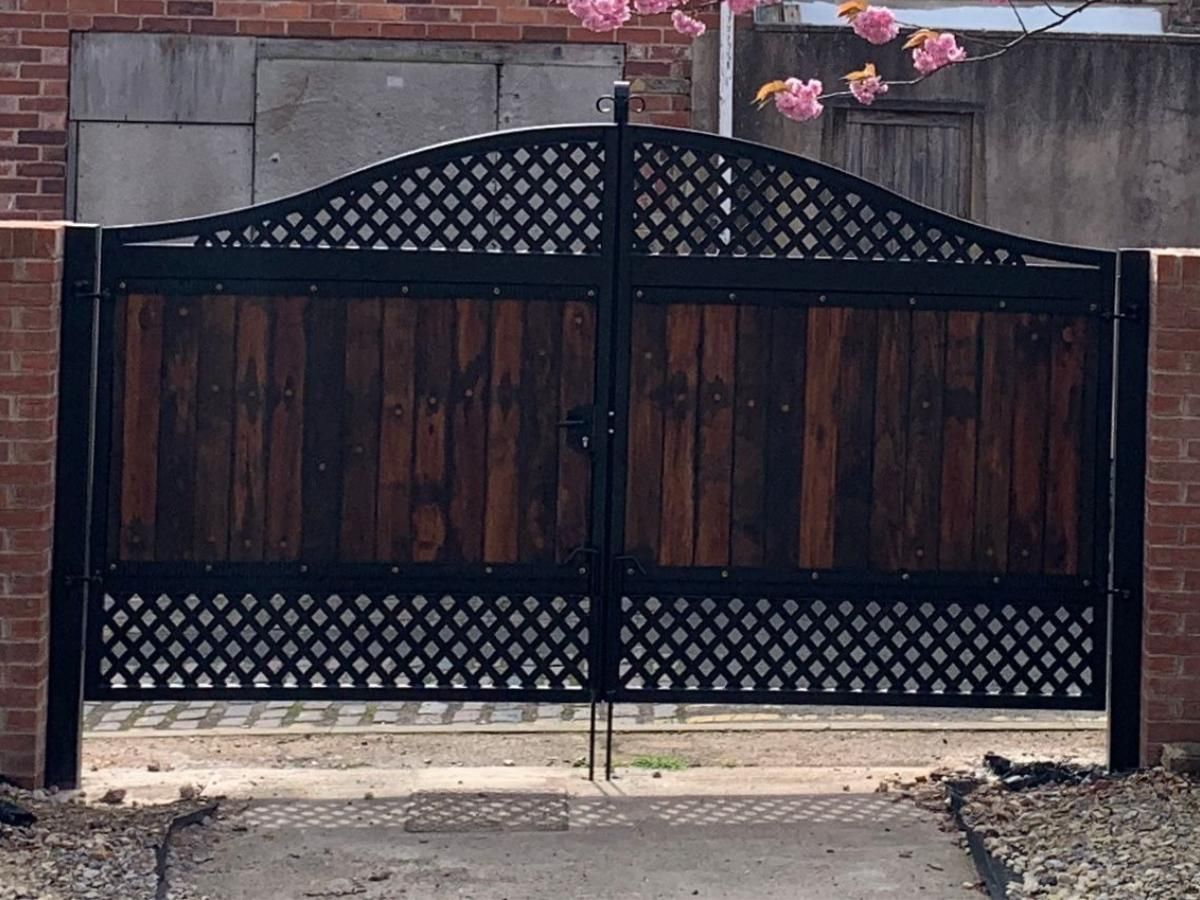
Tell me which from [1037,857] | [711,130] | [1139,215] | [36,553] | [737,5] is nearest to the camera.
Answer: [1037,857]

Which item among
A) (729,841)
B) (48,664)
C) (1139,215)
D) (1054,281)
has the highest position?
(1139,215)

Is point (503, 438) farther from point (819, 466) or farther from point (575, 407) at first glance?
point (819, 466)

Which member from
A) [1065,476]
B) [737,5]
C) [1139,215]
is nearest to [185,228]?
[737,5]

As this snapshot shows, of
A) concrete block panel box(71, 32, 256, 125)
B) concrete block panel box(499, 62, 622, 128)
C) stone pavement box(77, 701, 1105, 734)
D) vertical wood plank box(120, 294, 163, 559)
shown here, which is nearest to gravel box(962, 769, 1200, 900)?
stone pavement box(77, 701, 1105, 734)

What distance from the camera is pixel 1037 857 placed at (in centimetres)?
566

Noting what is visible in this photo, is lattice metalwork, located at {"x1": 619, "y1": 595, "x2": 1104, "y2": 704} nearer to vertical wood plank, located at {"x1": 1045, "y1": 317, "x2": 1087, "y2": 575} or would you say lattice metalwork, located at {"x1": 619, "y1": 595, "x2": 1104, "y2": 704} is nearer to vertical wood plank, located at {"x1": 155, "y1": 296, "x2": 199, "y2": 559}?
vertical wood plank, located at {"x1": 1045, "y1": 317, "x2": 1087, "y2": 575}

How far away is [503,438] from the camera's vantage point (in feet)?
21.2

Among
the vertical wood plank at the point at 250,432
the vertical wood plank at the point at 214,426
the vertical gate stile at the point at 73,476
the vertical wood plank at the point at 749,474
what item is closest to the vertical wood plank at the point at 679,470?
Result: the vertical wood plank at the point at 749,474

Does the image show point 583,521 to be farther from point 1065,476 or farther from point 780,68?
point 780,68

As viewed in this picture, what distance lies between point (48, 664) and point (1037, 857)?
3.07m

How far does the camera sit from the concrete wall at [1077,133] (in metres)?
11.5

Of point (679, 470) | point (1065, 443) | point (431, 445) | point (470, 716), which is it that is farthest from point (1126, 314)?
point (470, 716)

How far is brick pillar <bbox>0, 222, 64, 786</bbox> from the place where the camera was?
6.18 metres

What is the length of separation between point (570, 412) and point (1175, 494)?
1.93 meters
